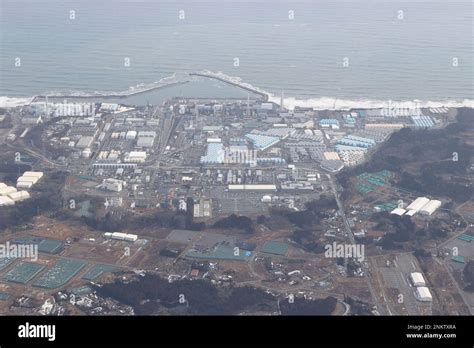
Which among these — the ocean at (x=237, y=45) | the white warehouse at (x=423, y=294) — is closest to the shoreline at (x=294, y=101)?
the ocean at (x=237, y=45)

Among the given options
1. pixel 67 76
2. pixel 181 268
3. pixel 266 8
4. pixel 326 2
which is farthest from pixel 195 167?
pixel 326 2

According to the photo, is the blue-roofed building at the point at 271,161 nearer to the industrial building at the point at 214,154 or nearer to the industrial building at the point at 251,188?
the industrial building at the point at 214,154

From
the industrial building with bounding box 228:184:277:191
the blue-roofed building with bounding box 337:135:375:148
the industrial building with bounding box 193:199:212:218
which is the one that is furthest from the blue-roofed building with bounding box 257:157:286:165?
the industrial building with bounding box 193:199:212:218

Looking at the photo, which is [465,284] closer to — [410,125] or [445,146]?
[445,146]

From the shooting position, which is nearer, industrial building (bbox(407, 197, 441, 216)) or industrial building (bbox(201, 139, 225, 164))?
industrial building (bbox(407, 197, 441, 216))

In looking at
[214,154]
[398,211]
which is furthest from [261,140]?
[398,211]

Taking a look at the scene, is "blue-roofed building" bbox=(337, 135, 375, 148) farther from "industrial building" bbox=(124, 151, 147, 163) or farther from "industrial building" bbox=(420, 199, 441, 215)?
"industrial building" bbox=(124, 151, 147, 163)
